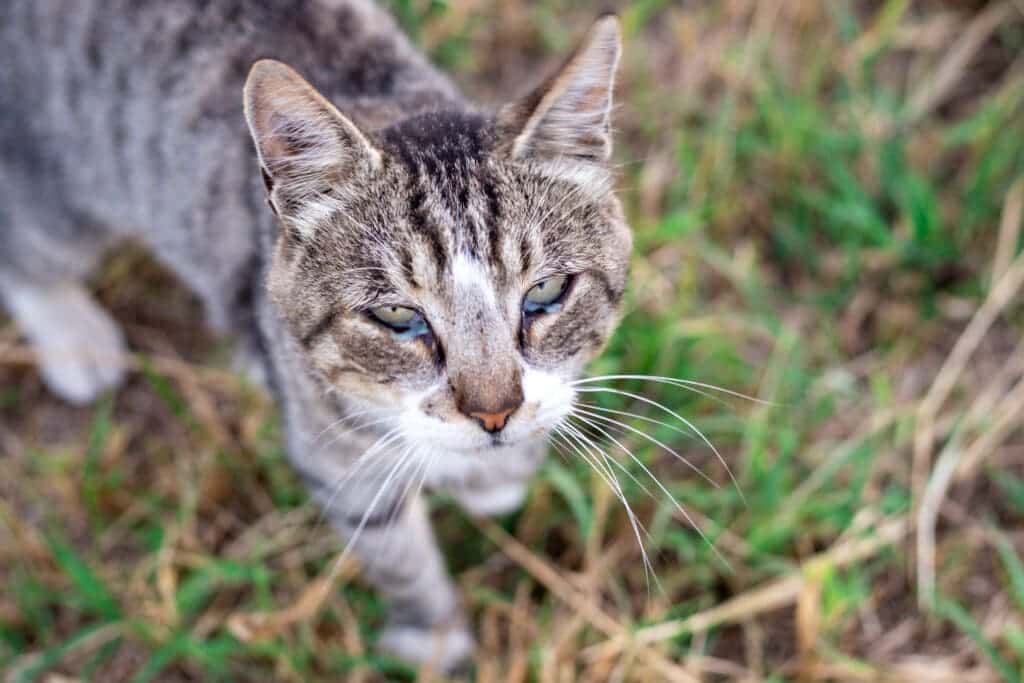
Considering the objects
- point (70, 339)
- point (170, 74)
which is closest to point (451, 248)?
point (170, 74)

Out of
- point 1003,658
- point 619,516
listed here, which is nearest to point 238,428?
point 619,516

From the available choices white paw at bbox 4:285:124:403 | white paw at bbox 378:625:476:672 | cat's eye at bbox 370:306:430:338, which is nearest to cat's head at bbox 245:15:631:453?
cat's eye at bbox 370:306:430:338

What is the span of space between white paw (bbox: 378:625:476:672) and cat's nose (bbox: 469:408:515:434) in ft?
3.12

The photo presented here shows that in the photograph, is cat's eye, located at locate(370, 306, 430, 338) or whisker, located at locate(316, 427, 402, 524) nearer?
cat's eye, located at locate(370, 306, 430, 338)

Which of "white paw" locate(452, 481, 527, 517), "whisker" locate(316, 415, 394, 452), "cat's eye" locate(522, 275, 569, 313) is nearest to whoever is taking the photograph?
"cat's eye" locate(522, 275, 569, 313)

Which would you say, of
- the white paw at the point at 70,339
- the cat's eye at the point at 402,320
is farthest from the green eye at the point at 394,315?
the white paw at the point at 70,339

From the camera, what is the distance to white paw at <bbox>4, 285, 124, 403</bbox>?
290 centimetres

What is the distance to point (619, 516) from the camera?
2.58 metres

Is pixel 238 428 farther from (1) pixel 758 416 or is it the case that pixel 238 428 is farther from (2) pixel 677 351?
(1) pixel 758 416

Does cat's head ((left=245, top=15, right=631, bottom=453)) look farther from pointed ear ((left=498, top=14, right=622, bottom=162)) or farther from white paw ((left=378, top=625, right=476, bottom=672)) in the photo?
white paw ((left=378, top=625, right=476, bottom=672))

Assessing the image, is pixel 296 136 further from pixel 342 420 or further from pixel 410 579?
pixel 410 579

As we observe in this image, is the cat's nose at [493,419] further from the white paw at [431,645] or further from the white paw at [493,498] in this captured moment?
the white paw at [431,645]

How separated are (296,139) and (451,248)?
0.32 m

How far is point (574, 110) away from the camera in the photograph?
1736mm
